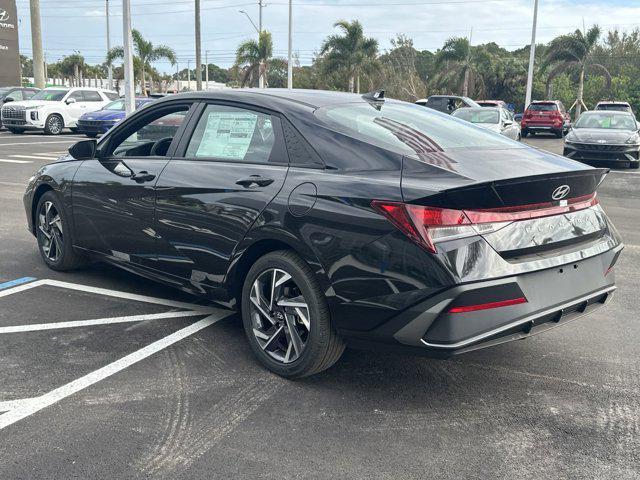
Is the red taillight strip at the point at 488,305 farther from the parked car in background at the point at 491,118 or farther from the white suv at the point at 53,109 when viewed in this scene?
the white suv at the point at 53,109

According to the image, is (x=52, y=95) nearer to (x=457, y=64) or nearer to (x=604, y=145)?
(x=604, y=145)

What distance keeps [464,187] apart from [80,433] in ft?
6.91

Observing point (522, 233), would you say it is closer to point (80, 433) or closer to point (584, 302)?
point (584, 302)

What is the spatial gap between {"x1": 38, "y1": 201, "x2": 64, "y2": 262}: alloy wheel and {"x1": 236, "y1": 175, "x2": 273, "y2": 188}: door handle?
8.01 feet

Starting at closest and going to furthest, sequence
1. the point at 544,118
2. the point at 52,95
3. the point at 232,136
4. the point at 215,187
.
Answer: the point at 215,187 → the point at 232,136 → the point at 52,95 → the point at 544,118

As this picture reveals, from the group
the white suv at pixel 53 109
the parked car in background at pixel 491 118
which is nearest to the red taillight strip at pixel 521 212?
the parked car in background at pixel 491 118

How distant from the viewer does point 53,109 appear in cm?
2494

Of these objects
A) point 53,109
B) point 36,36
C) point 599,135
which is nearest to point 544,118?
point 599,135

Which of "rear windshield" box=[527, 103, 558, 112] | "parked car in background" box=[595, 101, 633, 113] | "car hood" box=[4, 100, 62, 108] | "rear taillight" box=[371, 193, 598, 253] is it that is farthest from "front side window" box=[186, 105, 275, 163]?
"parked car in background" box=[595, 101, 633, 113]

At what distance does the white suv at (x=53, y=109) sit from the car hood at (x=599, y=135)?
17.5 m

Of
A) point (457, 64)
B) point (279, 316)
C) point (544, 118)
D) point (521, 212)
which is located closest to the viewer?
point (521, 212)

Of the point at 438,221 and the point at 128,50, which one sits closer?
the point at 438,221

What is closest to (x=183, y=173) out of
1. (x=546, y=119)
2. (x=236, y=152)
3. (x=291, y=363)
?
(x=236, y=152)

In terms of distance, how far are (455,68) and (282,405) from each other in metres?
45.8
